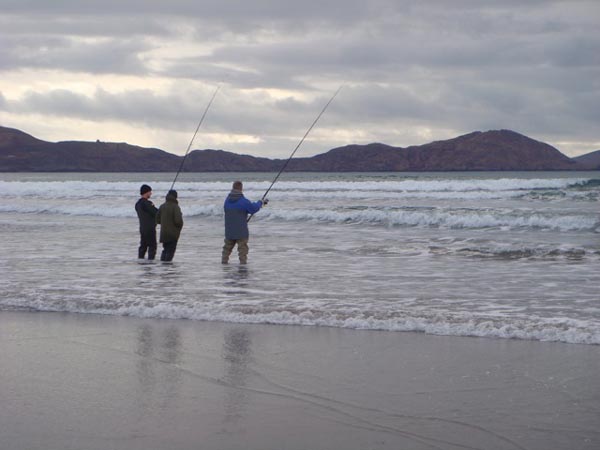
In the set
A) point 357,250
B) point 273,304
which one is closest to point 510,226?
point 357,250

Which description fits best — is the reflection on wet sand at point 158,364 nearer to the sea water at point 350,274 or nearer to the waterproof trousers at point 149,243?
the sea water at point 350,274

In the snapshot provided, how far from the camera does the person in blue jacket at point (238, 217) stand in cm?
1216

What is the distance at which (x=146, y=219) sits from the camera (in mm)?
12711

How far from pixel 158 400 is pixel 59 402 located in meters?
0.57

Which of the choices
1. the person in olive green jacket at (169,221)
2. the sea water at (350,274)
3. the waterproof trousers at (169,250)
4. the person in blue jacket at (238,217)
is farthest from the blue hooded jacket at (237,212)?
the waterproof trousers at (169,250)

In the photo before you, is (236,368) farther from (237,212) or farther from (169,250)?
(169,250)

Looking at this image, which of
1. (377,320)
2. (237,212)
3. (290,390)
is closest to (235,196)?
(237,212)

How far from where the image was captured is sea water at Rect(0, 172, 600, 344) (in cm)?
786

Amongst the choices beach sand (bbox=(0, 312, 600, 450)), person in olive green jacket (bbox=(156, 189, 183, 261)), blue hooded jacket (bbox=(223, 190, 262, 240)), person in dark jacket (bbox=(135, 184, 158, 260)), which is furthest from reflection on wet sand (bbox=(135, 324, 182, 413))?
person in dark jacket (bbox=(135, 184, 158, 260))

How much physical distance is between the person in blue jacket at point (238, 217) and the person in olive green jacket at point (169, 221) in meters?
0.75

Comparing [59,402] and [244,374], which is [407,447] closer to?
[244,374]

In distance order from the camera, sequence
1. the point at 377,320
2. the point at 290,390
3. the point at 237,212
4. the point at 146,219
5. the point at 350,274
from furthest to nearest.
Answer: the point at 146,219 → the point at 237,212 → the point at 350,274 → the point at 377,320 → the point at 290,390

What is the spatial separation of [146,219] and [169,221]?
0.40 meters

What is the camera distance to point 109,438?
4219mm
